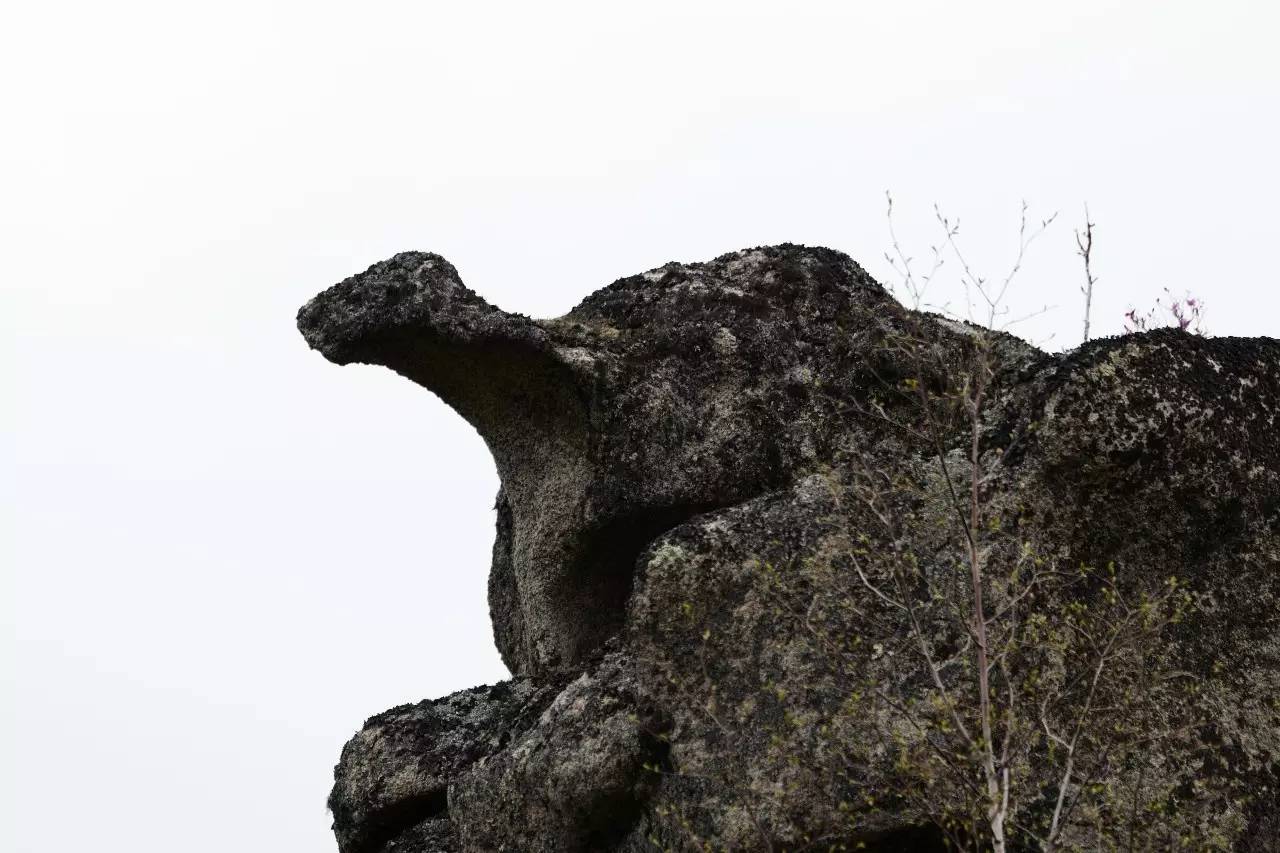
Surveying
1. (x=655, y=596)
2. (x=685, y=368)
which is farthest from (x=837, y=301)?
(x=655, y=596)

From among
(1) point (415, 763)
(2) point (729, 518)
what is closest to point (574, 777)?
(2) point (729, 518)

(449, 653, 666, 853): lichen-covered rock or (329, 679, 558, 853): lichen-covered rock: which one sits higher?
(329, 679, 558, 853): lichen-covered rock

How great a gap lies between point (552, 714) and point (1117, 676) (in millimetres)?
4292

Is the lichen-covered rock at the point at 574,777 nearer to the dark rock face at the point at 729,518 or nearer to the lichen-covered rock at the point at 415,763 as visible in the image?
the dark rock face at the point at 729,518

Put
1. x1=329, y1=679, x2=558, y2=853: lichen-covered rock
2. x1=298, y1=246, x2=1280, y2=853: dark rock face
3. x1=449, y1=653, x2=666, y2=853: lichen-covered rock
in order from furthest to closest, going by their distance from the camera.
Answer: x1=329, y1=679, x2=558, y2=853: lichen-covered rock → x1=449, y1=653, x2=666, y2=853: lichen-covered rock → x1=298, y1=246, x2=1280, y2=853: dark rock face

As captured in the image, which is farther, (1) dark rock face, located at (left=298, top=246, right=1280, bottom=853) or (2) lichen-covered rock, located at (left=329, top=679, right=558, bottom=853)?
(2) lichen-covered rock, located at (left=329, top=679, right=558, bottom=853)

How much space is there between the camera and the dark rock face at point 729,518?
10.2 meters

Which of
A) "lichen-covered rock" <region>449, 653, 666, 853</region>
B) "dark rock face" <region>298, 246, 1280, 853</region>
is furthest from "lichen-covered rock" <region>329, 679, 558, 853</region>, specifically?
"lichen-covered rock" <region>449, 653, 666, 853</region>

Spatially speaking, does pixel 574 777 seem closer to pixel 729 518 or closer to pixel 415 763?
pixel 729 518

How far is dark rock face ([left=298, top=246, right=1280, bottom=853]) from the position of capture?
402 inches

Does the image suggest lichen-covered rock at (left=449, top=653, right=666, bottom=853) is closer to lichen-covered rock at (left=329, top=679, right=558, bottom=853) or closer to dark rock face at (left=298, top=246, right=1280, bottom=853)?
dark rock face at (left=298, top=246, right=1280, bottom=853)

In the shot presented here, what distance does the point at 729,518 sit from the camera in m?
11.1

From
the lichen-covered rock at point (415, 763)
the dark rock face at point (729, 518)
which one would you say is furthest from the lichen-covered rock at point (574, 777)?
the lichen-covered rock at point (415, 763)

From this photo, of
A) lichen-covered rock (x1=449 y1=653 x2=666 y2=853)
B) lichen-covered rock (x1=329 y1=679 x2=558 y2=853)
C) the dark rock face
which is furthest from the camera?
lichen-covered rock (x1=329 y1=679 x2=558 y2=853)
